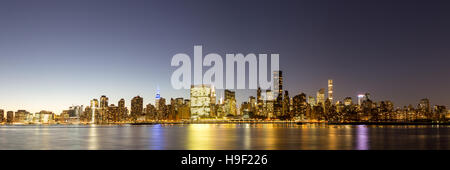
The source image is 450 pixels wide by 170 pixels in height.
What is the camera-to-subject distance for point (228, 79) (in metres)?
50.2
